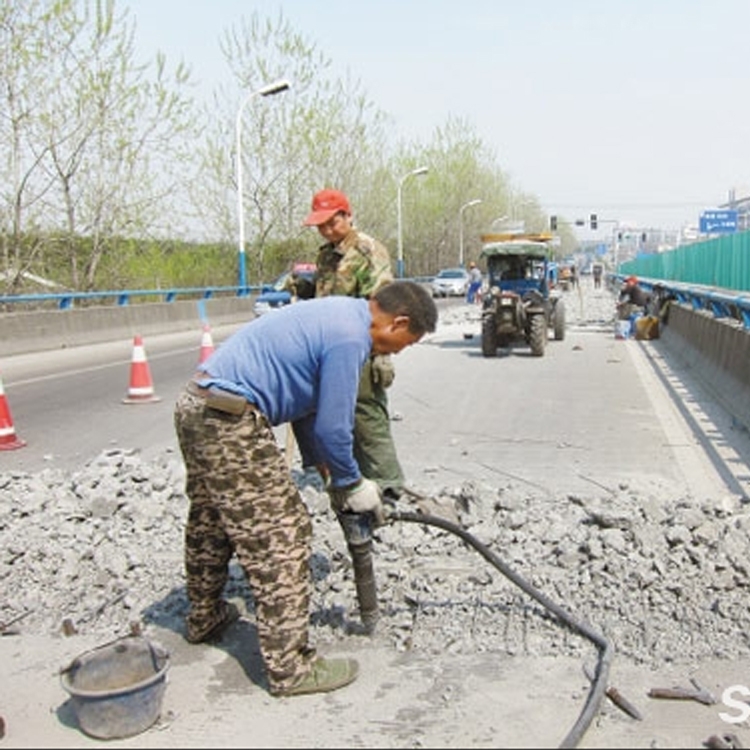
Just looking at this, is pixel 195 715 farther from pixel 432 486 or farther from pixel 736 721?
pixel 432 486

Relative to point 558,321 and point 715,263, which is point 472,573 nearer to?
point 558,321

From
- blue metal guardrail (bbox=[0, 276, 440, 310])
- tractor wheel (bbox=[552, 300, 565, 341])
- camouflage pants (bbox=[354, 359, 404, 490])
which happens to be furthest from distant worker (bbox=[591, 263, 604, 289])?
camouflage pants (bbox=[354, 359, 404, 490])

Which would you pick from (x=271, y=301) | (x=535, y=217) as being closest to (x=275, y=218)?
(x=271, y=301)

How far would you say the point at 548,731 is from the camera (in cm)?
307

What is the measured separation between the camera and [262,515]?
3270 millimetres

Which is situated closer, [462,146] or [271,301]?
[271,301]

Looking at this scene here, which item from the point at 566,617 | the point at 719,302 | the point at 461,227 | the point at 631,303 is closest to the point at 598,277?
the point at 461,227

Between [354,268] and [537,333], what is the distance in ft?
34.8

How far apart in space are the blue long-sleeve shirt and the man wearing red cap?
0.74 meters

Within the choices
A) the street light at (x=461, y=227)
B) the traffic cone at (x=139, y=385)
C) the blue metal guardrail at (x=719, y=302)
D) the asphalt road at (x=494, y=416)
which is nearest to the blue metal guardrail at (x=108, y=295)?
the asphalt road at (x=494, y=416)

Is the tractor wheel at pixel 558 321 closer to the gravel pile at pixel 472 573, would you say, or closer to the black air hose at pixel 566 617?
the gravel pile at pixel 472 573

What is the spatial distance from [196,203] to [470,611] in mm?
31916

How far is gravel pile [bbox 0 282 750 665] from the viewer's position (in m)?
3.85

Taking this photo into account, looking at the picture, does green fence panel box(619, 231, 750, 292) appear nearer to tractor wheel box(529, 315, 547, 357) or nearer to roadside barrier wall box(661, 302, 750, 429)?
roadside barrier wall box(661, 302, 750, 429)
